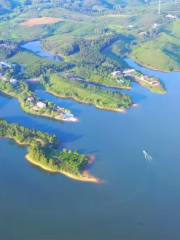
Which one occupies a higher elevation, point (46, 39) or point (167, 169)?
point (167, 169)

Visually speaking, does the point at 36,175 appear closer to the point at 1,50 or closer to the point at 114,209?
the point at 114,209

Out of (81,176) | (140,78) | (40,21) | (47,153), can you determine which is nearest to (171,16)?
(40,21)

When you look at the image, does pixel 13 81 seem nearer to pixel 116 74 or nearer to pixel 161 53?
pixel 116 74

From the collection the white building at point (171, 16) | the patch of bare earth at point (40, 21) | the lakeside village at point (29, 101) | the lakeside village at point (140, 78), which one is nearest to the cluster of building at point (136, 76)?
the lakeside village at point (140, 78)

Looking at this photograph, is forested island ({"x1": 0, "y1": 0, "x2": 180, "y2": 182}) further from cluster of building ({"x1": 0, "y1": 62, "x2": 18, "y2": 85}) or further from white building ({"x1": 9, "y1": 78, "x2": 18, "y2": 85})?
white building ({"x1": 9, "y1": 78, "x2": 18, "y2": 85})

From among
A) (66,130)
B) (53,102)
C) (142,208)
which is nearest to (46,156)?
(66,130)

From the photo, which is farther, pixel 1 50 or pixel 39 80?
pixel 1 50
